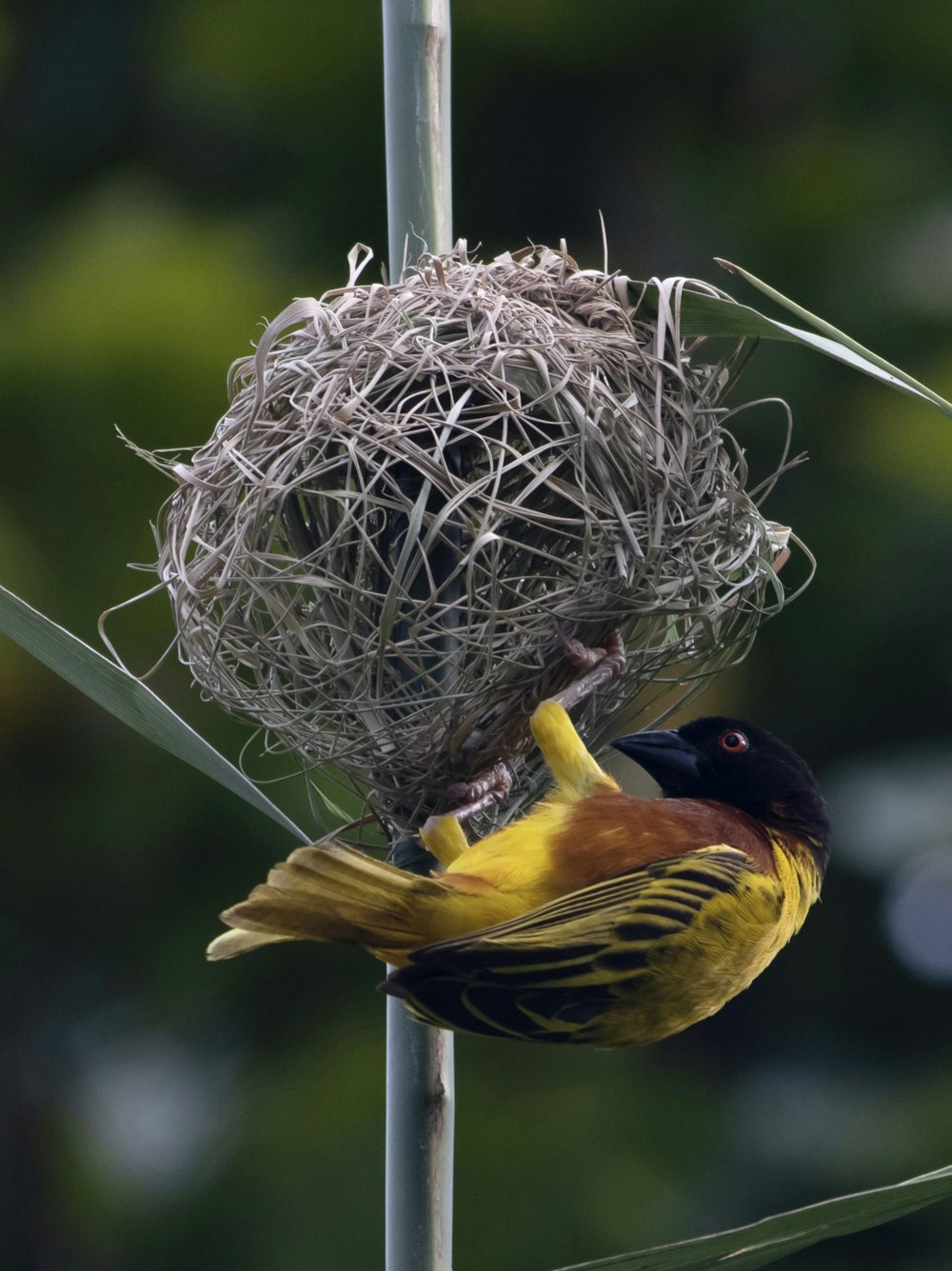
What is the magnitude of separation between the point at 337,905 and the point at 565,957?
0.29 meters

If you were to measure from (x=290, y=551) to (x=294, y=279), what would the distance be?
3.89m

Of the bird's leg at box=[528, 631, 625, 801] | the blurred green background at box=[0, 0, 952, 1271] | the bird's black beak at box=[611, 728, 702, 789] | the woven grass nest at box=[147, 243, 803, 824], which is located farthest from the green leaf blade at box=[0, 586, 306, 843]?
the blurred green background at box=[0, 0, 952, 1271]

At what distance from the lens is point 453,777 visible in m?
1.96

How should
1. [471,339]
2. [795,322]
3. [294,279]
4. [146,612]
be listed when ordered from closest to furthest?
[471,339] < [146,612] < [294,279] < [795,322]

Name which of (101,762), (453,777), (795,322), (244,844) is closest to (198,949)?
(244,844)

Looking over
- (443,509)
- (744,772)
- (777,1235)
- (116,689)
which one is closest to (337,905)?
(116,689)

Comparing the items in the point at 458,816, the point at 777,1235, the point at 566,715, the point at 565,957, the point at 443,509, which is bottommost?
the point at 777,1235

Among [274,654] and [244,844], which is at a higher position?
[274,654]

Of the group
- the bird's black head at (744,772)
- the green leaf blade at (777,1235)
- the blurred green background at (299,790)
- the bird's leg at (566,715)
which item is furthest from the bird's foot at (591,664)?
the blurred green background at (299,790)

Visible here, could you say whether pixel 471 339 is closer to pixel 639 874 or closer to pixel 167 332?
pixel 639 874

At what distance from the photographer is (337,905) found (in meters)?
1.76

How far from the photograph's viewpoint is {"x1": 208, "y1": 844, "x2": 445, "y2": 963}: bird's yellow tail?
66.2 inches

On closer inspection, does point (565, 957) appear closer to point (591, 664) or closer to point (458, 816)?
point (458, 816)

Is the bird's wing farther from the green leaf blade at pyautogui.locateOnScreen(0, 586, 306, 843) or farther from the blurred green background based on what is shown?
the blurred green background
